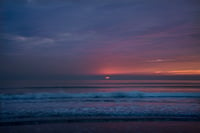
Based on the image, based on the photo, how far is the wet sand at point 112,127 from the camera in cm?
606

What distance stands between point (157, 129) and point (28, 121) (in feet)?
18.4

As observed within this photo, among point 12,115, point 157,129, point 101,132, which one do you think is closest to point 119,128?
point 101,132

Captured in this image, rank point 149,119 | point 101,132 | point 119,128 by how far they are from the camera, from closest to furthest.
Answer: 1. point 101,132
2. point 119,128
3. point 149,119

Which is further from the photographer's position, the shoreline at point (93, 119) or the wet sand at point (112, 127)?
the shoreline at point (93, 119)

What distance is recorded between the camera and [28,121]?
7.19 metres

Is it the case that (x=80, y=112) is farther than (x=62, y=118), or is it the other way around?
(x=80, y=112)

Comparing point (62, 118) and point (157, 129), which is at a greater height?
point (62, 118)

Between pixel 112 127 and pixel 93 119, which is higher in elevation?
pixel 93 119

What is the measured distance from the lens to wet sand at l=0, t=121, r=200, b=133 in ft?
19.9

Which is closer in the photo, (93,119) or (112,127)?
(112,127)

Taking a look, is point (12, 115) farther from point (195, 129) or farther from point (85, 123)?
point (195, 129)

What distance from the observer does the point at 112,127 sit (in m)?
6.46

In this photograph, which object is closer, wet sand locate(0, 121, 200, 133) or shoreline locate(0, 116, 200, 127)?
wet sand locate(0, 121, 200, 133)

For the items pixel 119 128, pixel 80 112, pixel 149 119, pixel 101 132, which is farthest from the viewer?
pixel 80 112
